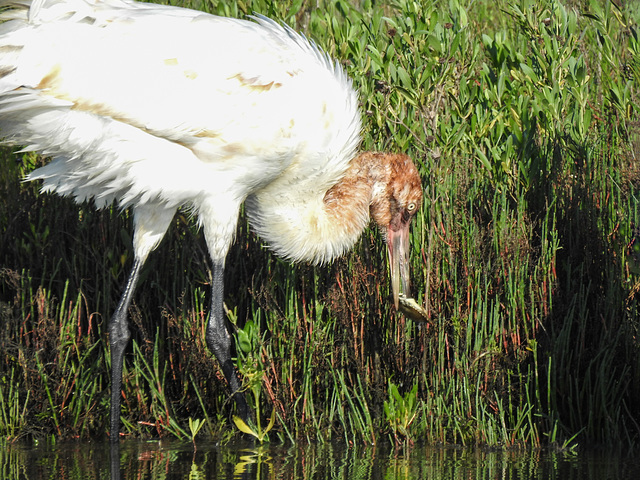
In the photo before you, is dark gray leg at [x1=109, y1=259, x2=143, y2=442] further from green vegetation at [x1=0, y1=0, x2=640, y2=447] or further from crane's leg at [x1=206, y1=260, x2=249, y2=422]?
crane's leg at [x1=206, y1=260, x2=249, y2=422]

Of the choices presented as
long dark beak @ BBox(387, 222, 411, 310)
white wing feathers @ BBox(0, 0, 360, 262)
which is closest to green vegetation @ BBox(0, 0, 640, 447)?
long dark beak @ BBox(387, 222, 411, 310)

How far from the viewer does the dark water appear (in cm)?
400

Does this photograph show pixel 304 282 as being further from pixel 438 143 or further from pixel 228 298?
pixel 438 143

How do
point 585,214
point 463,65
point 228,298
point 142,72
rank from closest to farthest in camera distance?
point 142,72, point 585,214, point 228,298, point 463,65

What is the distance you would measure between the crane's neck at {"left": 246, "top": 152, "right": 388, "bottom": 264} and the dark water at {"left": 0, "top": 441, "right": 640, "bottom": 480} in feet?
3.43

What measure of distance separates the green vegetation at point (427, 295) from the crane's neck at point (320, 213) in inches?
6.8

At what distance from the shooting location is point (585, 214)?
4898 millimetres

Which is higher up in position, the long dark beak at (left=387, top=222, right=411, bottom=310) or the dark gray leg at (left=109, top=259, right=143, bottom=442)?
the long dark beak at (left=387, top=222, right=411, bottom=310)

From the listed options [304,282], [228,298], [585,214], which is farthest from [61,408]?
[585,214]

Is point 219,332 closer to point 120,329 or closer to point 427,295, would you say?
point 120,329

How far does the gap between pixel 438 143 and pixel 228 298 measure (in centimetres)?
150

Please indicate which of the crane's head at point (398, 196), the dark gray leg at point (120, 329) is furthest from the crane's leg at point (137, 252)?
the crane's head at point (398, 196)

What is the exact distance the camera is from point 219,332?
196 inches

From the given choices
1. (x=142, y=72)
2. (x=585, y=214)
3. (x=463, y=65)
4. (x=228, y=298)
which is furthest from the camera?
(x=463, y=65)
